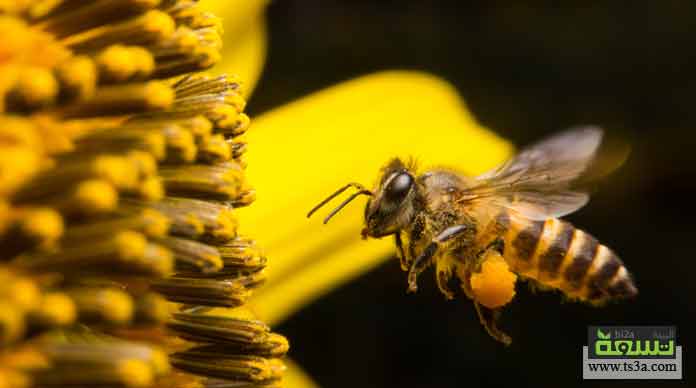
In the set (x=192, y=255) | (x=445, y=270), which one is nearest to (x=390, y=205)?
(x=445, y=270)

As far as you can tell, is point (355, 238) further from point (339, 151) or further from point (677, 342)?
point (677, 342)

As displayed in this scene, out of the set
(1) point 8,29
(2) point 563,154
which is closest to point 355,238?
(2) point 563,154

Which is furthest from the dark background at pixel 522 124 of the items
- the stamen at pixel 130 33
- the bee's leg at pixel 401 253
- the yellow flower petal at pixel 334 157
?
the stamen at pixel 130 33

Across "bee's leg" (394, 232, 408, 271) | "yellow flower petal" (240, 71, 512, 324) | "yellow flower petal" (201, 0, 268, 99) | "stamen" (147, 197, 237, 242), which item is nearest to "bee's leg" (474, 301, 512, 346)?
"bee's leg" (394, 232, 408, 271)

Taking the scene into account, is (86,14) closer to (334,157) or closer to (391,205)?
(391,205)

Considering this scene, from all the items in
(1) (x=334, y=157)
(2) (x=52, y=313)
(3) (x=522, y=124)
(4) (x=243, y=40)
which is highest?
(3) (x=522, y=124)

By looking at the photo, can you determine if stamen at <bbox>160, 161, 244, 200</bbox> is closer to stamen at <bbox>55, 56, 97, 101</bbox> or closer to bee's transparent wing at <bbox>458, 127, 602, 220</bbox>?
stamen at <bbox>55, 56, 97, 101</bbox>

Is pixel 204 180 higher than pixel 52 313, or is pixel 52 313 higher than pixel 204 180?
pixel 204 180

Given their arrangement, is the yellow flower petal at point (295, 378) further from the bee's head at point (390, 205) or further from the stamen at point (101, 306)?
the stamen at point (101, 306)
